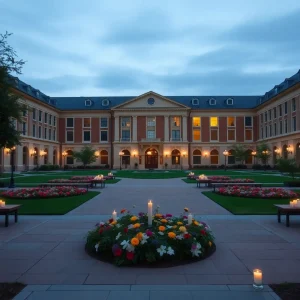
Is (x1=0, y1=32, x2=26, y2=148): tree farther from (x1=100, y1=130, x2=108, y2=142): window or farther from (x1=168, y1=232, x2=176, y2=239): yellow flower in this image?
(x1=100, y1=130, x2=108, y2=142): window

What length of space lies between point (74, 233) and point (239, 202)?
29.6 feet

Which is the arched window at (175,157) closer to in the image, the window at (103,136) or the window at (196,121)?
the window at (196,121)

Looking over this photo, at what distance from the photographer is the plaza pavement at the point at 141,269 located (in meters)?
4.92

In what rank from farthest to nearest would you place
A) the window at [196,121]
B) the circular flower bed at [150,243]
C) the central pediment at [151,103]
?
the window at [196,121]
the central pediment at [151,103]
the circular flower bed at [150,243]

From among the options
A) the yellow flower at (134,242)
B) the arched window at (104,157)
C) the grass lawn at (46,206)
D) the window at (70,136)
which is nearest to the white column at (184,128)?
the arched window at (104,157)

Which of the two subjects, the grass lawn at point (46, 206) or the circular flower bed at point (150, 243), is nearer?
the circular flower bed at point (150, 243)

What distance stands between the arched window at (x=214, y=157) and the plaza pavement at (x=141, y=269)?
56.1m

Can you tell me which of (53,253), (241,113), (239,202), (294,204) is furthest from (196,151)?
(53,253)

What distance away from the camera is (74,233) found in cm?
882

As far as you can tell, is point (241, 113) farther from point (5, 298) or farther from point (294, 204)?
point (5, 298)

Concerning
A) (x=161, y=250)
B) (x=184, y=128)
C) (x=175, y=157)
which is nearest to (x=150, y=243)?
(x=161, y=250)

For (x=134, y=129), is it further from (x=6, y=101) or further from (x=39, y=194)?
(x=6, y=101)

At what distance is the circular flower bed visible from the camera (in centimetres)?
617

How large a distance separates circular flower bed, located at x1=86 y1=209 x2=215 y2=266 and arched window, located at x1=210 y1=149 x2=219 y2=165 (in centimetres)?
5905
